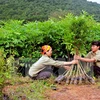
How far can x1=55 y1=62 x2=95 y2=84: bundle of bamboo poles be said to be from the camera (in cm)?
653

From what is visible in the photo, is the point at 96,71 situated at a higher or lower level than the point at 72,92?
higher

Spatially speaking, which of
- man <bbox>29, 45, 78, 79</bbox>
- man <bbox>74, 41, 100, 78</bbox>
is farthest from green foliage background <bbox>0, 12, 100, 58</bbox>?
man <bbox>29, 45, 78, 79</bbox>

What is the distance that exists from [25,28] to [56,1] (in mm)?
37645

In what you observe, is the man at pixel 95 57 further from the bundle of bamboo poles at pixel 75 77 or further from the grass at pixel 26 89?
the grass at pixel 26 89

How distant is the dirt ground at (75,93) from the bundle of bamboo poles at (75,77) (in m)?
0.25

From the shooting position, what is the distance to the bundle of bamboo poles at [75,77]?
6.53m

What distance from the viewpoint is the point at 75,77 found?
6.59m

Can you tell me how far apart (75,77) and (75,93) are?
97cm

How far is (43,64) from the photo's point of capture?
6.96 metres

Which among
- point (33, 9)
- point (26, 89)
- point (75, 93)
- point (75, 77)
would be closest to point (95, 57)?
point (75, 77)

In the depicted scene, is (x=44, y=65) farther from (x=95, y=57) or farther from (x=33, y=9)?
(x=33, y=9)

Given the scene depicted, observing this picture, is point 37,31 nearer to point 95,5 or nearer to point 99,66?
point 99,66

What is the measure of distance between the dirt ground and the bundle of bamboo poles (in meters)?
0.25

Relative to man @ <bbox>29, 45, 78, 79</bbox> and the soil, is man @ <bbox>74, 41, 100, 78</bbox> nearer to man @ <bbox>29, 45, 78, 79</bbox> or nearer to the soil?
man @ <bbox>29, 45, 78, 79</bbox>
